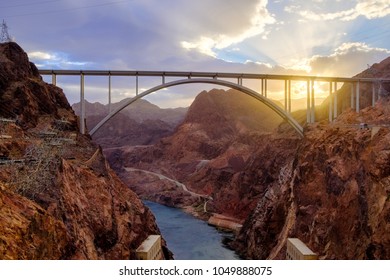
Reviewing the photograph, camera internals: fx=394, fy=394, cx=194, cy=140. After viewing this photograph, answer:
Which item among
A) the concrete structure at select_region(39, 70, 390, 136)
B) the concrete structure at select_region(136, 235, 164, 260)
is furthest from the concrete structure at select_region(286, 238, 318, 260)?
the concrete structure at select_region(39, 70, 390, 136)

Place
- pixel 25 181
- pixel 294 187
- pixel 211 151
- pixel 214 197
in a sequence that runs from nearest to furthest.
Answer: pixel 25 181
pixel 294 187
pixel 214 197
pixel 211 151

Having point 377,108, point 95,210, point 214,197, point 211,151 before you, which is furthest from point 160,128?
point 95,210

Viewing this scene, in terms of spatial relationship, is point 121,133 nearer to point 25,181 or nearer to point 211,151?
point 211,151

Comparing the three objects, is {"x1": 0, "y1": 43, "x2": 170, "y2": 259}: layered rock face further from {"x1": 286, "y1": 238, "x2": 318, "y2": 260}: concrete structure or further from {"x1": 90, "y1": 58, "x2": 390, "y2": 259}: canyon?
{"x1": 90, "y1": 58, "x2": 390, "y2": 259}: canyon

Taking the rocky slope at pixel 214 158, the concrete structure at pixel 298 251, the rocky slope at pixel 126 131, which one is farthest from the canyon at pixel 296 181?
the rocky slope at pixel 126 131
